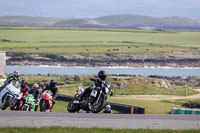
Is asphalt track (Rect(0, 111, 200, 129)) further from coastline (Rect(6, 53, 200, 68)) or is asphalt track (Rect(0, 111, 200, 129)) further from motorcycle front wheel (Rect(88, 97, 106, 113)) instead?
coastline (Rect(6, 53, 200, 68))

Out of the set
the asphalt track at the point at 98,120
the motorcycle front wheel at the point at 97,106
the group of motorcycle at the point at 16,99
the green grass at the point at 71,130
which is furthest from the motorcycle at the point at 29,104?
the green grass at the point at 71,130

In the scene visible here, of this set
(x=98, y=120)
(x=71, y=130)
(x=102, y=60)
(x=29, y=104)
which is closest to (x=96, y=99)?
(x=29, y=104)

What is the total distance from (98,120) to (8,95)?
280 inches

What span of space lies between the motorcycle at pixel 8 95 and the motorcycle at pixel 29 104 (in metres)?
0.61

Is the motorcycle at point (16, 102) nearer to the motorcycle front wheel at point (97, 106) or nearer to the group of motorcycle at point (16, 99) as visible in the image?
the group of motorcycle at point (16, 99)

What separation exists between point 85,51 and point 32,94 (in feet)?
538

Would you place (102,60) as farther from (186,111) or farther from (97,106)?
(97,106)

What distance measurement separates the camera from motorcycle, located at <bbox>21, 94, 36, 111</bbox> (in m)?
25.4

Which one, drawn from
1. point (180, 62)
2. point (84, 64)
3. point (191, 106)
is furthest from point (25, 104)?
point (180, 62)

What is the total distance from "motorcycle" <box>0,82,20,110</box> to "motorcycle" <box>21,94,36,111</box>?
1.99 feet

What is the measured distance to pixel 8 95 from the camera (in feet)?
82.7

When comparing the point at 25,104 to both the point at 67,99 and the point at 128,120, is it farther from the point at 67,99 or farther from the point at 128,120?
the point at 67,99

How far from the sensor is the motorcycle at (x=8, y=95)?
25.2 m

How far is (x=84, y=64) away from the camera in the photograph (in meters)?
168
